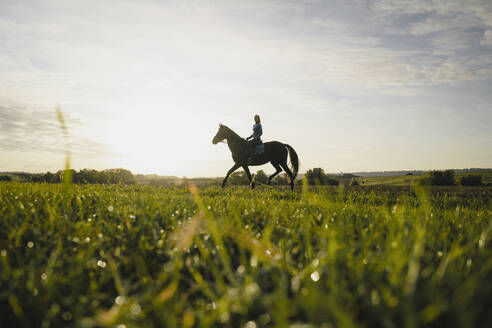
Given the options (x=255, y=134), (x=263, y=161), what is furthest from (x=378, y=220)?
(x=263, y=161)

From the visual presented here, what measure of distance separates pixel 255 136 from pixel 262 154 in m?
1.37

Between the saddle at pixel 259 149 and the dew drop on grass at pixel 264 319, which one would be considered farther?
the saddle at pixel 259 149

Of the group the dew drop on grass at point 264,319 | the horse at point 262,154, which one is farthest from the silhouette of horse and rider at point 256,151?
the dew drop on grass at point 264,319

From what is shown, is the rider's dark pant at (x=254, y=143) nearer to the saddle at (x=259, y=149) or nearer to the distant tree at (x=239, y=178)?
the saddle at (x=259, y=149)

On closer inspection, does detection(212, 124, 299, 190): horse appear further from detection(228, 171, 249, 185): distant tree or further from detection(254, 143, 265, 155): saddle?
detection(228, 171, 249, 185): distant tree

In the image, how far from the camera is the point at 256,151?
14.9 meters

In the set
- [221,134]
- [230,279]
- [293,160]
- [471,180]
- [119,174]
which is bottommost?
[471,180]

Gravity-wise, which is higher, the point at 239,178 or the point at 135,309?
the point at 239,178

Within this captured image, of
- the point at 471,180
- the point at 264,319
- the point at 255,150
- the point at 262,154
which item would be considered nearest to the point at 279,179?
the point at 262,154

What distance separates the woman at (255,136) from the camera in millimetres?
14266

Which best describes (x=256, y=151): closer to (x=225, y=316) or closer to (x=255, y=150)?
(x=255, y=150)

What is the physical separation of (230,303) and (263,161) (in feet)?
46.1

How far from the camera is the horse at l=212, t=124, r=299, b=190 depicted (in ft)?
48.0

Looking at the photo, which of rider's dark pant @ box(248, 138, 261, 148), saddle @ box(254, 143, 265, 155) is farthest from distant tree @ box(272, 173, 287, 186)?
rider's dark pant @ box(248, 138, 261, 148)
